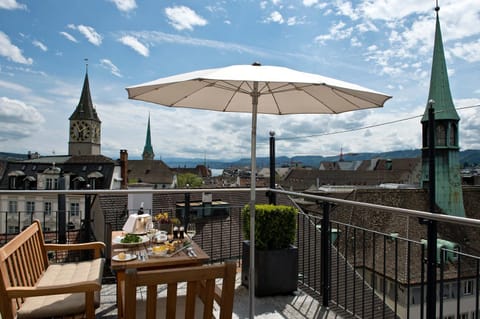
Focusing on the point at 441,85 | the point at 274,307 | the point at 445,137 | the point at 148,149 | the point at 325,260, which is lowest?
the point at 274,307

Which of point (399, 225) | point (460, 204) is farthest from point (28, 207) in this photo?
point (460, 204)

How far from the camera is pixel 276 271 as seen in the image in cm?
346

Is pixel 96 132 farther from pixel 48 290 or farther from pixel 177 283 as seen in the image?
pixel 177 283

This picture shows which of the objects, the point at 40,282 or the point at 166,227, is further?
the point at 166,227

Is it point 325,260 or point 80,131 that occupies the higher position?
point 80,131

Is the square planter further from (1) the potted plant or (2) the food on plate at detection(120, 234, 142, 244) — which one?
(2) the food on plate at detection(120, 234, 142, 244)

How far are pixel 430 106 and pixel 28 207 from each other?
33.4m

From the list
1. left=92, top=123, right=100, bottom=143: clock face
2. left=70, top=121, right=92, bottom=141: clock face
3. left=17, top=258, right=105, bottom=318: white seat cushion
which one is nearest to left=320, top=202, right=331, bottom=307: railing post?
left=17, top=258, right=105, bottom=318: white seat cushion

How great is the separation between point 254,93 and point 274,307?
2.08 meters

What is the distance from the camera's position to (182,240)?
10.2 feet

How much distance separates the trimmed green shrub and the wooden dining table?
0.84m

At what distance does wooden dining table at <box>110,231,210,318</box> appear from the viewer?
2488 mm

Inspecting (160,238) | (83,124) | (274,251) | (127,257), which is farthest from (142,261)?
(83,124)

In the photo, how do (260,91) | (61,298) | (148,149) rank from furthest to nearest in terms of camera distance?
(148,149)
(260,91)
(61,298)
